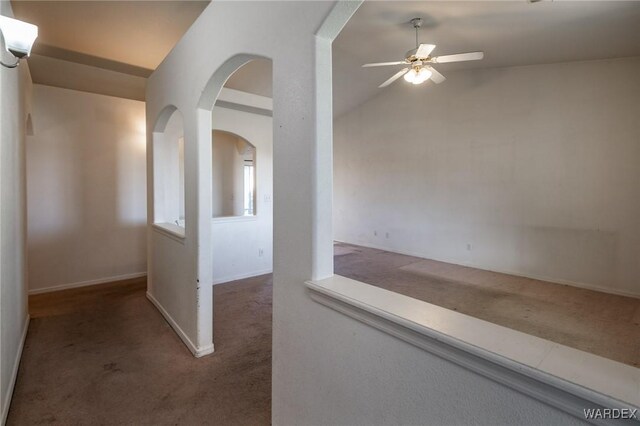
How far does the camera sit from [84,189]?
453 centimetres

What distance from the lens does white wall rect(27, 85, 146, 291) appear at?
13.8 ft

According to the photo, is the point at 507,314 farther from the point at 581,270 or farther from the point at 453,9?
the point at 453,9

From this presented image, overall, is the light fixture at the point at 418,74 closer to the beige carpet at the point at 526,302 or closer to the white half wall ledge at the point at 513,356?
the beige carpet at the point at 526,302

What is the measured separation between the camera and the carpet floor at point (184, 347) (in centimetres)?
199

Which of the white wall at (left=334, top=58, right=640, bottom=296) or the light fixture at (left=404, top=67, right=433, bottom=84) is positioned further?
the white wall at (left=334, top=58, right=640, bottom=296)

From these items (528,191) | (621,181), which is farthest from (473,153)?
(621,181)

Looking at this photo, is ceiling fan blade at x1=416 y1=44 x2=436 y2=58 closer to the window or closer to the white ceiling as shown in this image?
the white ceiling

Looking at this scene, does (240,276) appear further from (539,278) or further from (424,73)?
(539,278)

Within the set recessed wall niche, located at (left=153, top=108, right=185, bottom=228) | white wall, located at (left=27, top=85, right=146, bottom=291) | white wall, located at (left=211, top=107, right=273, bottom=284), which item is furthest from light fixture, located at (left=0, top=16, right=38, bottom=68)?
white wall, located at (left=27, top=85, right=146, bottom=291)

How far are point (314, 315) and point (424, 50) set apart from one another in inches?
117

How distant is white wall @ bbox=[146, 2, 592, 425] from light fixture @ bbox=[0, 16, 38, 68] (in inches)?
39.4

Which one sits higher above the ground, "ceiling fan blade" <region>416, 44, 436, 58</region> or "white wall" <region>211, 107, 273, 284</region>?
"ceiling fan blade" <region>416, 44, 436, 58</region>

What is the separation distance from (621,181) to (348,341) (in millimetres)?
4697

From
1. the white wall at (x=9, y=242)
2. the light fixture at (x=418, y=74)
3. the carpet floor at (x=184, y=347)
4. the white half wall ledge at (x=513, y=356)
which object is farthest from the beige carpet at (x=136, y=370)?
the light fixture at (x=418, y=74)
